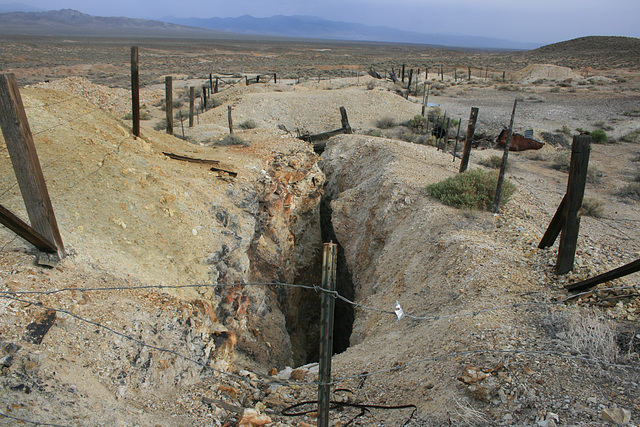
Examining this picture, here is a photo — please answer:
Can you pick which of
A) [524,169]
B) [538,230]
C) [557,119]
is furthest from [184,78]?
[538,230]

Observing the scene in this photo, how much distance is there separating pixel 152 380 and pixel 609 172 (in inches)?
643

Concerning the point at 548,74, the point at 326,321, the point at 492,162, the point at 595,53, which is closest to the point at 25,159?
the point at 326,321

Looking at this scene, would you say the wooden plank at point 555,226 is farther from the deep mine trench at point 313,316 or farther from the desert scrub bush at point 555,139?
the desert scrub bush at point 555,139

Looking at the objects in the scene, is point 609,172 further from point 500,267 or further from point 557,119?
point 500,267

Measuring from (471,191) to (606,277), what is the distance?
161 inches

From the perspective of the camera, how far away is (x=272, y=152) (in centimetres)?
1311

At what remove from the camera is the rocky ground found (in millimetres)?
4020

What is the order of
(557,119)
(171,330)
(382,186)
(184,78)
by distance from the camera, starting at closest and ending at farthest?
(171,330) < (382,186) < (557,119) < (184,78)

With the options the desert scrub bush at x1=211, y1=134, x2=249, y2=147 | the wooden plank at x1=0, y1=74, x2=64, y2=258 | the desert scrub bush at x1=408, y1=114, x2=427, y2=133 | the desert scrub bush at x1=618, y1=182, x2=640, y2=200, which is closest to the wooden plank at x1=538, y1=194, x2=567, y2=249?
A: the wooden plank at x1=0, y1=74, x2=64, y2=258

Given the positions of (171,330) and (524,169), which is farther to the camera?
(524,169)

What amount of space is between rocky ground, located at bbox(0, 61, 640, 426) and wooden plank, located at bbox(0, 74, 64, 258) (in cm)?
48

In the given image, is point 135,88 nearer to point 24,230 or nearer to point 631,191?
point 24,230

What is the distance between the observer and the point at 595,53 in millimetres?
65062

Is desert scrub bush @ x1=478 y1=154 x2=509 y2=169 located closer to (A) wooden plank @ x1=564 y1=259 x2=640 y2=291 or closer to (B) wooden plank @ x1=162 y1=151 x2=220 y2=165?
(B) wooden plank @ x1=162 y1=151 x2=220 y2=165
